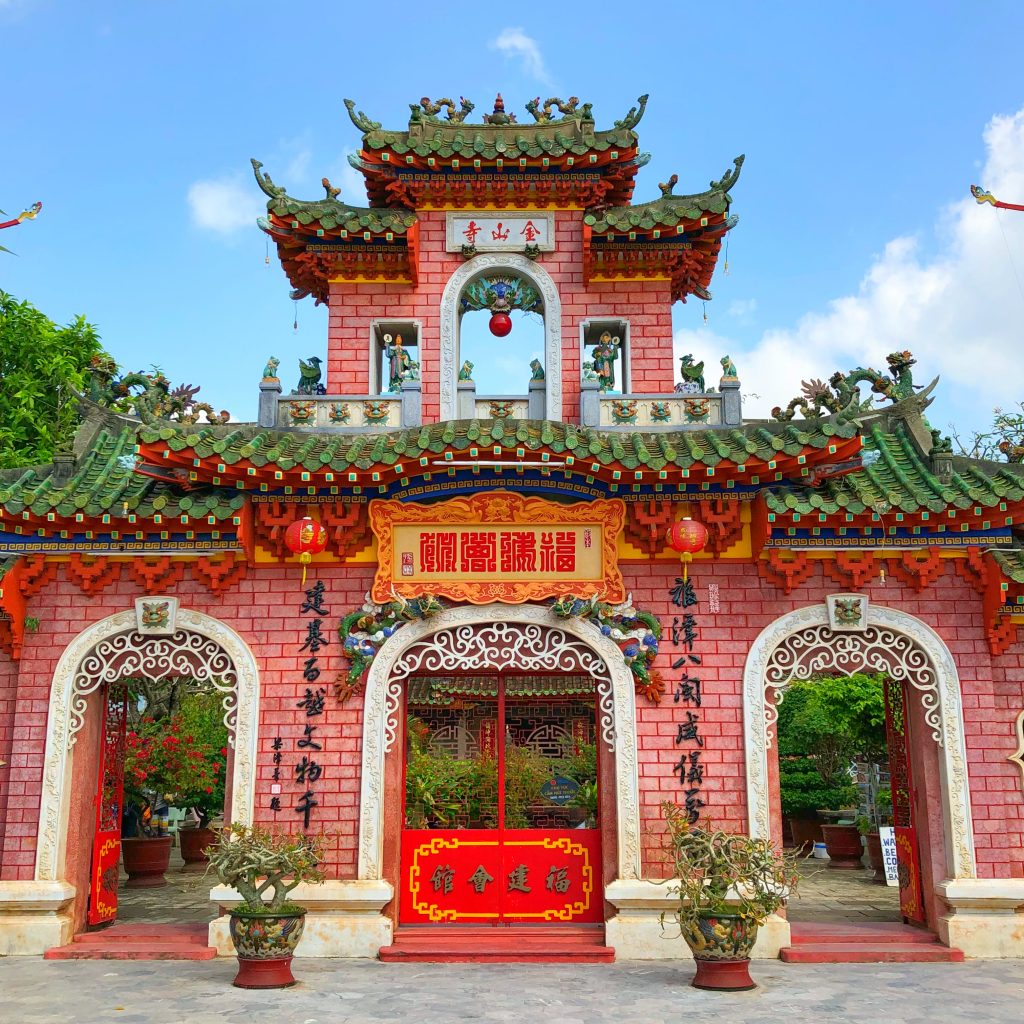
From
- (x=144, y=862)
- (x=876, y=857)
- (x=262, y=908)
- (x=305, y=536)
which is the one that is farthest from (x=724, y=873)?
(x=144, y=862)

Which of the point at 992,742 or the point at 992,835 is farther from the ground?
the point at 992,742

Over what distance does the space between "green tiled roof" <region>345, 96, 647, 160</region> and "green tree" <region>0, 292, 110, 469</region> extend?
30.0 feet

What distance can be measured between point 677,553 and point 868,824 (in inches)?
400

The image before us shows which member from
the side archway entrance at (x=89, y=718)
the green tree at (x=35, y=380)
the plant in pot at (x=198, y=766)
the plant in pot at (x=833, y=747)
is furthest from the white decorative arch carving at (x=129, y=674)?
the plant in pot at (x=833, y=747)

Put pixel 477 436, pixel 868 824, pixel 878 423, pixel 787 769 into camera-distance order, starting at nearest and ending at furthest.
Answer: pixel 477 436 < pixel 878 423 < pixel 868 824 < pixel 787 769

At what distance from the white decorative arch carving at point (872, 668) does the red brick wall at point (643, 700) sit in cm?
11

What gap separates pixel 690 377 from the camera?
11.0 meters

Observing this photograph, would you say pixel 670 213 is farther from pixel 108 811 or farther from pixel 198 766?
pixel 198 766

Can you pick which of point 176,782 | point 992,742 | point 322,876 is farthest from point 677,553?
point 176,782

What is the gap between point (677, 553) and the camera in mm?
10000

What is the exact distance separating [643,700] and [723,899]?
83.8 inches

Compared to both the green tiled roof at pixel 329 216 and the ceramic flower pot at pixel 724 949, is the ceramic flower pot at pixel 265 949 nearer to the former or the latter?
the ceramic flower pot at pixel 724 949

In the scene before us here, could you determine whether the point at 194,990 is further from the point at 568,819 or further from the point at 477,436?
the point at 477,436

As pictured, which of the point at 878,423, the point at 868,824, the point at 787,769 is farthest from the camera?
the point at 787,769
